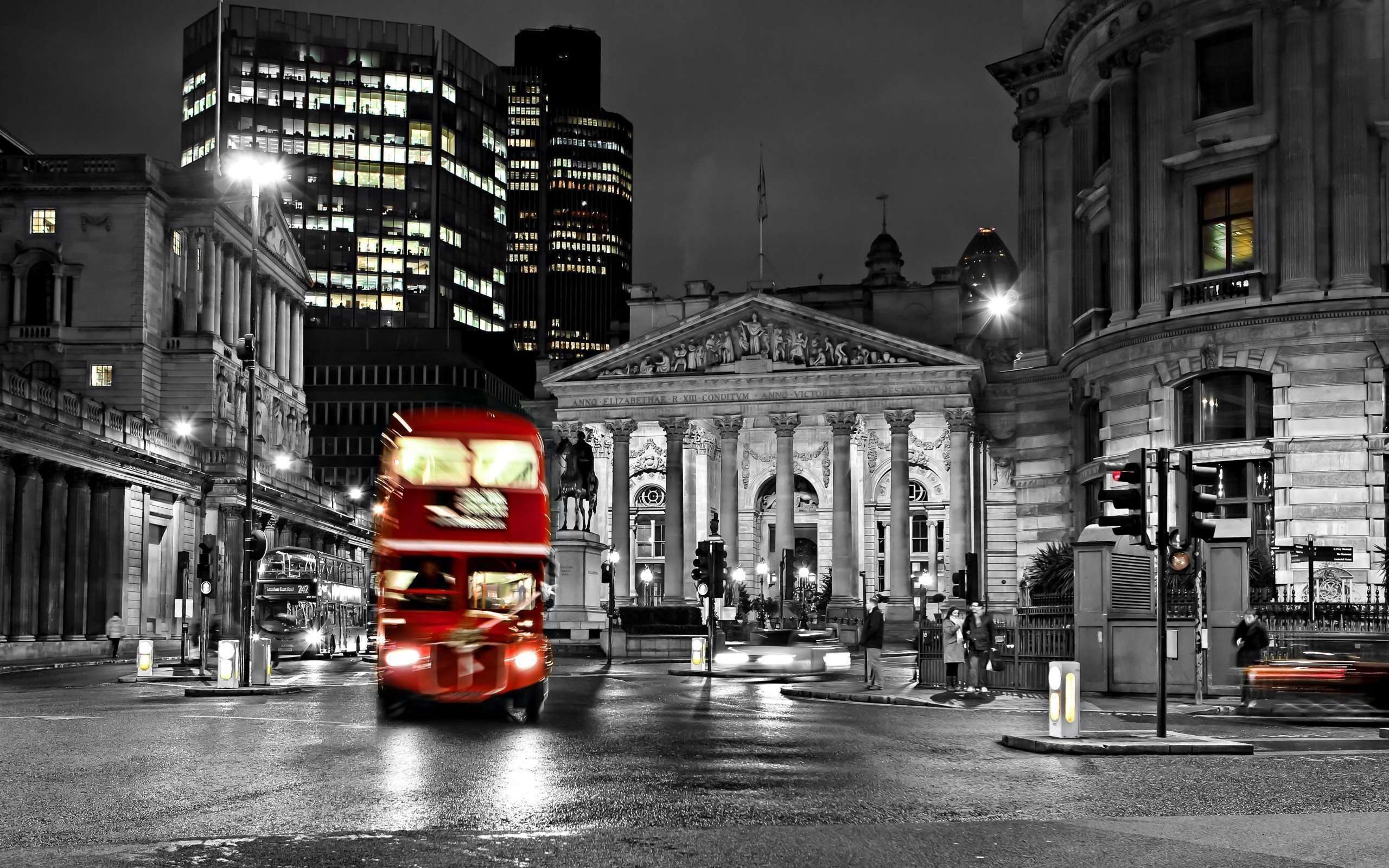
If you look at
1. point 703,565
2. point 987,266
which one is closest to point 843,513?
point 987,266

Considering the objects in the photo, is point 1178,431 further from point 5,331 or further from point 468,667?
point 5,331

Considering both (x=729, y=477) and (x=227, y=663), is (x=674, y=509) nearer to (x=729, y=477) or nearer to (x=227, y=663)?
(x=729, y=477)

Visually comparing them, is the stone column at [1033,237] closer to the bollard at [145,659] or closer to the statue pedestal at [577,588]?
the statue pedestal at [577,588]

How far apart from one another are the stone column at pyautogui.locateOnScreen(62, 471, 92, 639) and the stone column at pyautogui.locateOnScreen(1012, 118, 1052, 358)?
122 feet

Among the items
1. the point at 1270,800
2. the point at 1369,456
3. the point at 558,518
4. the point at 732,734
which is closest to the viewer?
the point at 1270,800

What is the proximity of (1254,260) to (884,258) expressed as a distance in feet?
257

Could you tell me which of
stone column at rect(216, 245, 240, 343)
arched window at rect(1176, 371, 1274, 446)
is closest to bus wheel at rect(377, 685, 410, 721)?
arched window at rect(1176, 371, 1274, 446)

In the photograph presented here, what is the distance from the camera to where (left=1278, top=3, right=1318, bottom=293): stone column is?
40.8 metres

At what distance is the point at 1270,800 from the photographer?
14.6 meters

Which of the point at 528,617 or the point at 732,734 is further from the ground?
the point at 528,617

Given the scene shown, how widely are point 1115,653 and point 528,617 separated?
1297cm

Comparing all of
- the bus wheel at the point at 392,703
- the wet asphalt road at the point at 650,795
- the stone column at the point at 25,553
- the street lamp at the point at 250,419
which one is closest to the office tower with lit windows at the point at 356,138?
the stone column at the point at 25,553

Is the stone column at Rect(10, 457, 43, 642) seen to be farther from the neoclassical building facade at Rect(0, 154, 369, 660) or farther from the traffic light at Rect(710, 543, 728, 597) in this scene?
the traffic light at Rect(710, 543, 728, 597)

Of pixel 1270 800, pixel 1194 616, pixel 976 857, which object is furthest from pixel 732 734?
pixel 1194 616
